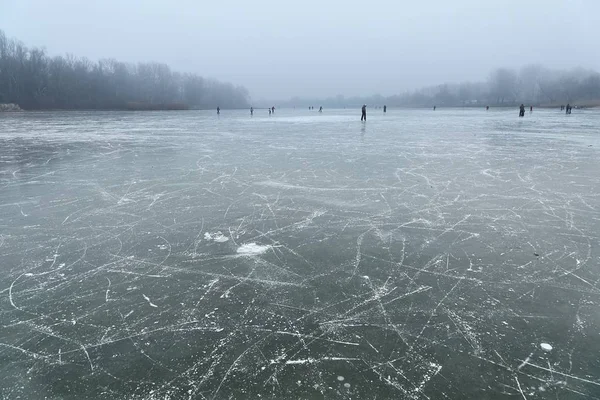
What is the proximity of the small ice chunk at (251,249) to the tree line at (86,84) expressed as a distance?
83.0 metres

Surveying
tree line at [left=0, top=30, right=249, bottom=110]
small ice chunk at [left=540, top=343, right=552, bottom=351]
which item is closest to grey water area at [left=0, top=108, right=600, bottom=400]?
small ice chunk at [left=540, top=343, right=552, bottom=351]

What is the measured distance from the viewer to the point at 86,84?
84562 millimetres

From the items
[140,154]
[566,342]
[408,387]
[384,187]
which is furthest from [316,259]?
[140,154]

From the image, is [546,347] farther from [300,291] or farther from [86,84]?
[86,84]

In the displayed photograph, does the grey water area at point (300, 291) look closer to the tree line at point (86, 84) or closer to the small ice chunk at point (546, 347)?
the small ice chunk at point (546, 347)

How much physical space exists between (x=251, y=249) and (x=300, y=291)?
1.05m

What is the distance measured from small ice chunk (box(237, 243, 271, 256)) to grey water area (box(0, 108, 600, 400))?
27 millimetres

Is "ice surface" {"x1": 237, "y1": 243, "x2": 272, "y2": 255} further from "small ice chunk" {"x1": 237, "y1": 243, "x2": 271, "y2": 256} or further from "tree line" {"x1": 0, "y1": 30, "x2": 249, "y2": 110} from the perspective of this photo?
"tree line" {"x1": 0, "y1": 30, "x2": 249, "y2": 110}

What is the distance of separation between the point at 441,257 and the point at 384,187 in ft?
9.84

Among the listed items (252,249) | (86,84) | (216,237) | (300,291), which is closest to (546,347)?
(300,291)

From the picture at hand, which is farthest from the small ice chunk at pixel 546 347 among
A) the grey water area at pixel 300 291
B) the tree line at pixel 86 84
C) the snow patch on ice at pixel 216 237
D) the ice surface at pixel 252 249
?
the tree line at pixel 86 84

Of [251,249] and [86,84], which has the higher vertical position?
[86,84]

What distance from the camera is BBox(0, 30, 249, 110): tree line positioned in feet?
242

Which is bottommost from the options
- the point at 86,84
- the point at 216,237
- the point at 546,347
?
the point at 546,347
